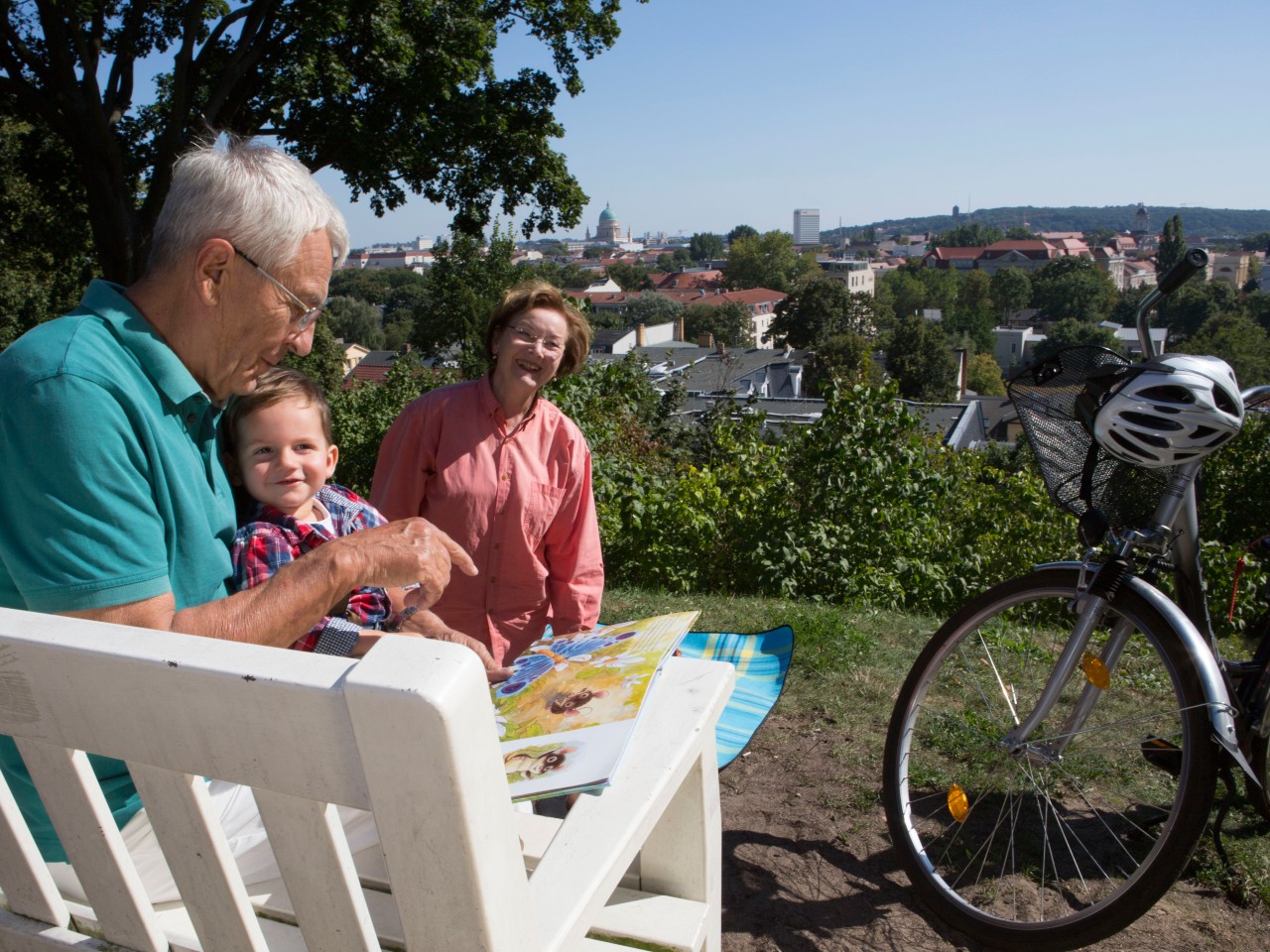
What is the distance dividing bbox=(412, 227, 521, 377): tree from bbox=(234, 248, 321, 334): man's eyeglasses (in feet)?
41.0

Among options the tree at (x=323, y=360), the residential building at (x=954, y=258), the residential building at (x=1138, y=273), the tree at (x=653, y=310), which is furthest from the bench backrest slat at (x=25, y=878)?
the residential building at (x=954, y=258)

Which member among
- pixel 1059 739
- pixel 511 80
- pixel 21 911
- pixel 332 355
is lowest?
pixel 332 355

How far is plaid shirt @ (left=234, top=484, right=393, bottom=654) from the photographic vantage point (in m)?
Answer: 1.86

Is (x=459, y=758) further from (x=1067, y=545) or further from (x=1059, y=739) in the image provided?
(x=1067, y=545)

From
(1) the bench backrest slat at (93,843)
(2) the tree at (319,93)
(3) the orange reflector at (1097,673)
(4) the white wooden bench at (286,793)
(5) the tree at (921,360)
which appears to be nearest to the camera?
(4) the white wooden bench at (286,793)

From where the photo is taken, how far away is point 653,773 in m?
1.40

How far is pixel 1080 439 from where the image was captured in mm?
2213

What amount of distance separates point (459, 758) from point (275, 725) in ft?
0.61

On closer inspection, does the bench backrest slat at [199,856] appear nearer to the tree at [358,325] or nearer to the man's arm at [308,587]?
the man's arm at [308,587]

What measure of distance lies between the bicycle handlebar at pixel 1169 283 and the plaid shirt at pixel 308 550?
1.68 meters

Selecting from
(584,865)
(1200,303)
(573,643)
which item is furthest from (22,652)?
(1200,303)

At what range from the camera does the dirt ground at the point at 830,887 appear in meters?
2.07

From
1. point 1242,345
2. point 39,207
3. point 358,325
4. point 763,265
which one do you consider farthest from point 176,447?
point 763,265

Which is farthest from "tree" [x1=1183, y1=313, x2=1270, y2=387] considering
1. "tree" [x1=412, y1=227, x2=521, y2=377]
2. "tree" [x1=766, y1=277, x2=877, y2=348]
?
"tree" [x1=412, y1=227, x2=521, y2=377]
